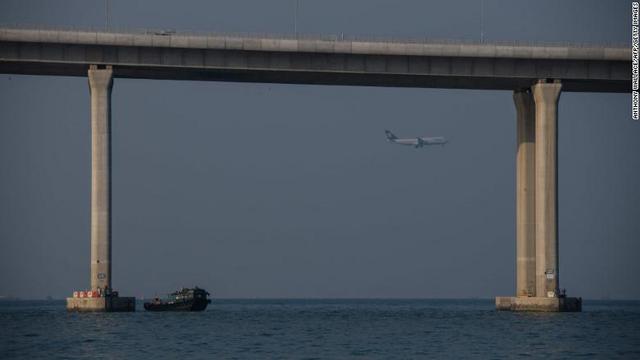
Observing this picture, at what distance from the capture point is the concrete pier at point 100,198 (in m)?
126

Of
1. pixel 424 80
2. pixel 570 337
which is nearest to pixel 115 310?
pixel 424 80

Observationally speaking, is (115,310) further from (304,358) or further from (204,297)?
(304,358)

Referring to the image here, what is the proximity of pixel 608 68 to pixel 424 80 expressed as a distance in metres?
15.7

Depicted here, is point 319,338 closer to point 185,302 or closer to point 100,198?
point 100,198

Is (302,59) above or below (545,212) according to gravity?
above

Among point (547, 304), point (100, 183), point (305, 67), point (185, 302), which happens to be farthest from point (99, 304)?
point (547, 304)

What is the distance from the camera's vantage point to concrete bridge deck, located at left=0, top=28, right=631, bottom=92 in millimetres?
124938

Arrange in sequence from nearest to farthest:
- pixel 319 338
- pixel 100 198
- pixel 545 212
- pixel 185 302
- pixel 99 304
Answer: pixel 319 338
pixel 99 304
pixel 100 198
pixel 545 212
pixel 185 302

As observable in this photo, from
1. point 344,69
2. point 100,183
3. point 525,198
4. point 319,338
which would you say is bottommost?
point 319,338

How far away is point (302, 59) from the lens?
420ft

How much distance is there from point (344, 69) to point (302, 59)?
3.56m

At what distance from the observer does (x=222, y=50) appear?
126375 millimetres

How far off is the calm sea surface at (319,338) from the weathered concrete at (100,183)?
13.2ft

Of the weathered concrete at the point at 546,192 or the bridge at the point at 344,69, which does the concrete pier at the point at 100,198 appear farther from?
the weathered concrete at the point at 546,192
